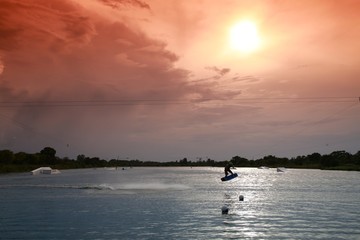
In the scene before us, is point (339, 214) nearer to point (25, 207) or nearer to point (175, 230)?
point (175, 230)

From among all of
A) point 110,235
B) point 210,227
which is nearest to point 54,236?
point 110,235

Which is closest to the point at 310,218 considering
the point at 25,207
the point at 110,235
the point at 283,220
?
the point at 283,220

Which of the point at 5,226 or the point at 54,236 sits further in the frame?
the point at 5,226

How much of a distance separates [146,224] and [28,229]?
34.1 feet

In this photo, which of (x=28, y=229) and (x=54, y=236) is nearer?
(x=54, y=236)

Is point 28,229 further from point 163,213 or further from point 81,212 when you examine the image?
point 163,213

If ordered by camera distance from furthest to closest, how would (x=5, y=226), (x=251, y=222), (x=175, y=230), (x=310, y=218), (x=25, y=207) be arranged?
(x=25, y=207)
(x=310, y=218)
(x=251, y=222)
(x=5, y=226)
(x=175, y=230)

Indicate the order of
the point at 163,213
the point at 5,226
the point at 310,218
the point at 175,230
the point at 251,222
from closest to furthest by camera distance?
the point at 175,230 < the point at 5,226 < the point at 251,222 < the point at 310,218 < the point at 163,213

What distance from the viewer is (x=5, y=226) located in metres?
37.4

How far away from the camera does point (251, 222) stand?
39.9 m

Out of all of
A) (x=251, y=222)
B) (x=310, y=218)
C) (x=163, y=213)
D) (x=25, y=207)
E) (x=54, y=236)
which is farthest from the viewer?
(x=25, y=207)

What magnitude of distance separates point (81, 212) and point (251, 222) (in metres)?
19.9

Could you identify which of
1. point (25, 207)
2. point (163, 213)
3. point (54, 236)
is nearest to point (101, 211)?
point (163, 213)

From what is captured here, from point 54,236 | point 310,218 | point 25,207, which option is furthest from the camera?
point 25,207
